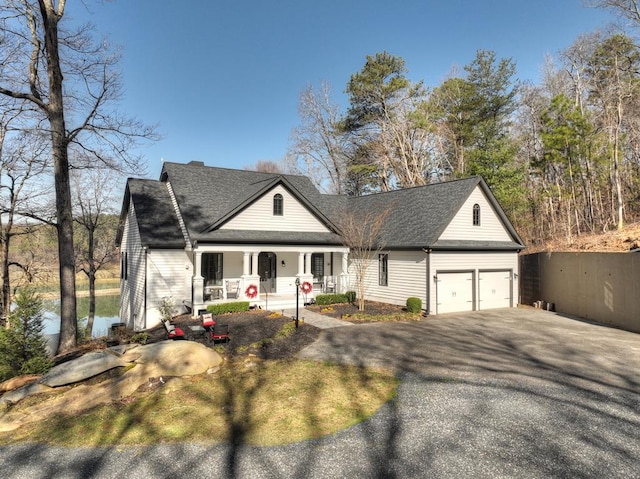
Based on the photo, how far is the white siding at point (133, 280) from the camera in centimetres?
1700

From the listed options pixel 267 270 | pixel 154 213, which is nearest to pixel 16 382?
pixel 154 213

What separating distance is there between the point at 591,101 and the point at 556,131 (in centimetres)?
1053

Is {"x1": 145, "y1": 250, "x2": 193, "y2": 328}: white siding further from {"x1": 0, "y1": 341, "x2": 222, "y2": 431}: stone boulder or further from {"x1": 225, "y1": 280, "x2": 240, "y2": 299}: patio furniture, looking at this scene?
{"x1": 0, "y1": 341, "x2": 222, "y2": 431}: stone boulder

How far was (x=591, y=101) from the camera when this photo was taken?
101 feet

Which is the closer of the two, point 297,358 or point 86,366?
point 86,366

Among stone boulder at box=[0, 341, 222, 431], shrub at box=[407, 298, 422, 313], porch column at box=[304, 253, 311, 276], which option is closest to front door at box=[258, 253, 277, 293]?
porch column at box=[304, 253, 311, 276]

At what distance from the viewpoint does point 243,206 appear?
699 inches

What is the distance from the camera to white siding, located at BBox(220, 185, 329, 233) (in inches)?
708

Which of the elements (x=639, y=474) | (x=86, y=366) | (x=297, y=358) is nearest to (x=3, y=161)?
(x=86, y=366)

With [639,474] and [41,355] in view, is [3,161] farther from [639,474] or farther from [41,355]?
[639,474]

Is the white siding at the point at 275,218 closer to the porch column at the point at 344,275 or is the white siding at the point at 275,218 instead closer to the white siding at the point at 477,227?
the porch column at the point at 344,275

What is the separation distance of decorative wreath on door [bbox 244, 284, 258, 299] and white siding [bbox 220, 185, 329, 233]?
293 cm

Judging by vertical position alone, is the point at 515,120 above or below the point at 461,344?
above

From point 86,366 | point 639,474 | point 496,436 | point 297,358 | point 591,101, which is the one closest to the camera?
point 639,474
